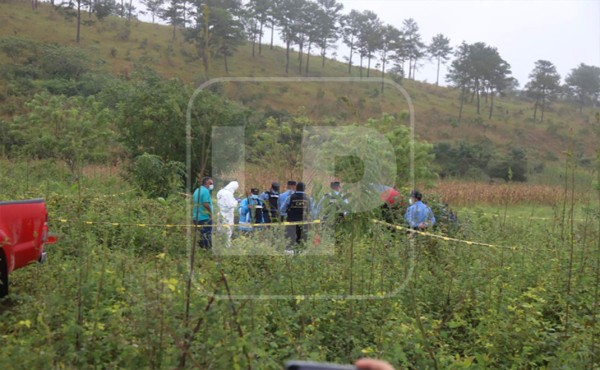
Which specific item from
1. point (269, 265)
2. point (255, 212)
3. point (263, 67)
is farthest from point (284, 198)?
point (263, 67)

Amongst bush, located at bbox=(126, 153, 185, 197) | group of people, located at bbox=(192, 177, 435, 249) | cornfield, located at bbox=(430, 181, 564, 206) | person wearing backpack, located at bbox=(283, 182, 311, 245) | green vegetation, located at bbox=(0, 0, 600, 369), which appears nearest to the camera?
green vegetation, located at bbox=(0, 0, 600, 369)

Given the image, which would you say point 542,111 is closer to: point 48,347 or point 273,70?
point 273,70

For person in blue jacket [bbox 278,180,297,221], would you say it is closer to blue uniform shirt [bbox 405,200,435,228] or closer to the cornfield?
blue uniform shirt [bbox 405,200,435,228]

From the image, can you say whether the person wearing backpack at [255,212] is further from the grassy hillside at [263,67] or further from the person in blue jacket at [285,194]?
the grassy hillside at [263,67]

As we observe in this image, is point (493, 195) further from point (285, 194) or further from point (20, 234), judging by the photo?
point (20, 234)

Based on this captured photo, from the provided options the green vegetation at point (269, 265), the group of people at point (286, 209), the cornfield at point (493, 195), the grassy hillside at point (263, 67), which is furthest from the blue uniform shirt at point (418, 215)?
the grassy hillside at point (263, 67)

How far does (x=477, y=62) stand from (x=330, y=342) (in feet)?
197

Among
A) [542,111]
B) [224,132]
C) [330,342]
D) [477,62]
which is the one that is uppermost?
[477,62]

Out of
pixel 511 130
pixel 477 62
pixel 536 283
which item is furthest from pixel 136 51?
pixel 536 283

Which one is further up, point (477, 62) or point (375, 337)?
point (477, 62)

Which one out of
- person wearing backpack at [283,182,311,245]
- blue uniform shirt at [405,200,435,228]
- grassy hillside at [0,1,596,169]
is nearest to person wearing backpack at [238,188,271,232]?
person wearing backpack at [283,182,311,245]

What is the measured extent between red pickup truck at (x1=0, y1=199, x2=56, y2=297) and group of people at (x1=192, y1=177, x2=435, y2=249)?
1.60m

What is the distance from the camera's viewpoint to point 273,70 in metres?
46.9

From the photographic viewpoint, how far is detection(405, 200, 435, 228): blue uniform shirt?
7691 mm
